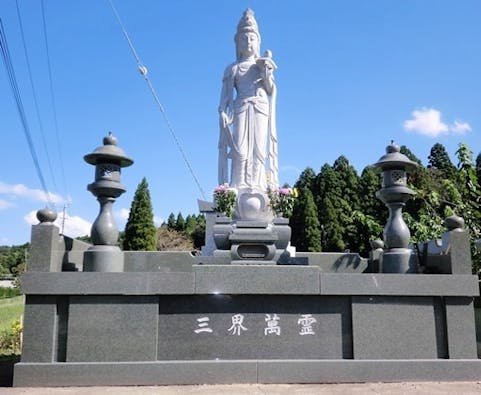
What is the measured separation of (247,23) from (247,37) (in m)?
0.38

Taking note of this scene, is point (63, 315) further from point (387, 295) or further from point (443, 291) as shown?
point (443, 291)

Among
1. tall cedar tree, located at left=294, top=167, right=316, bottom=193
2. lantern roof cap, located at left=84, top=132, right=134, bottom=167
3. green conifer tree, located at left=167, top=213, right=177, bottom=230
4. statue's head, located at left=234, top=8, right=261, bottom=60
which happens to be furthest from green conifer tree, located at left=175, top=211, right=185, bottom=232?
lantern roof cap, located at left=84, top=132, right=134, bottom=167

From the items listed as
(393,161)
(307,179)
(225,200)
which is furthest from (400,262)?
(307,179)

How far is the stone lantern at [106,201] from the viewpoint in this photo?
18.7 feet

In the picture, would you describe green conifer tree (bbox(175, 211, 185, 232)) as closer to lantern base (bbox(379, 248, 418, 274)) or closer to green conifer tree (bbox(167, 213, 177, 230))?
green conifer tree (bbox(167, 213, 177, 230))

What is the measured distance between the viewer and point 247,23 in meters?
10.7

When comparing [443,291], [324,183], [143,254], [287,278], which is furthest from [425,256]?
[324,183]

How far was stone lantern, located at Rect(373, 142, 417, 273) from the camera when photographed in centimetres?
607

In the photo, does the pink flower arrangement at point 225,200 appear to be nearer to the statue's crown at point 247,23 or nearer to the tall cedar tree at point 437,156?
the statue's crown at point 247,23

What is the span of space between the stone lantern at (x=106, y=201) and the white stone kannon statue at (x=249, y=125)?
407cm

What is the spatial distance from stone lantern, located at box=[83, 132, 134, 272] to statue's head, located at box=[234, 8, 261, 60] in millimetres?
5449

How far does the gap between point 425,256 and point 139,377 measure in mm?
4298

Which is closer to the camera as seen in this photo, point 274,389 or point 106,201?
point 274,389

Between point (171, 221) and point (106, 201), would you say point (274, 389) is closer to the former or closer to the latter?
point (106, 201)
